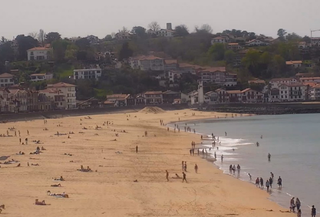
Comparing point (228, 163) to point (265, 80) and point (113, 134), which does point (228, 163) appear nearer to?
point (113, 134)

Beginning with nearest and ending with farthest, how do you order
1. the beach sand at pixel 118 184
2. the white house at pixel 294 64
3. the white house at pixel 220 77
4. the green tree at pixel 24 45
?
the beach sand at pixel 118 184
the white house at pixel 220 77
the green tree at pixel 24 45
the white house at pixel 294 64

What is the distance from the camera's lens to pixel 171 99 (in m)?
83.6

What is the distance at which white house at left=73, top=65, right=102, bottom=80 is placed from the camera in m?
84.9

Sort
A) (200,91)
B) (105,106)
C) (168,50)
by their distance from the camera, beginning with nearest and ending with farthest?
1. (105,106)
2. (200,91)
3. (168,50)

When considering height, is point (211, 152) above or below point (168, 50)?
below

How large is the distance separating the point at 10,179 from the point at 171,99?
6283 cm

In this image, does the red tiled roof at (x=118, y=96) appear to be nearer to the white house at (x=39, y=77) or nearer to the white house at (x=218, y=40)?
the white house at (x=39, y=77)

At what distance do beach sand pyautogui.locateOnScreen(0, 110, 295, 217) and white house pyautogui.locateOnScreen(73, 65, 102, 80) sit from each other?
4625 cm

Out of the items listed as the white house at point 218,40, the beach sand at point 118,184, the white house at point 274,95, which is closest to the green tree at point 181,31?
the white house at point 218,40

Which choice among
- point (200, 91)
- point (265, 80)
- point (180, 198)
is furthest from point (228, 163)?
point (265, 80)

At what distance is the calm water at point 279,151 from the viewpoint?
23.8 meters

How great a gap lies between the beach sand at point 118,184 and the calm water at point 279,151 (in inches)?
64.8

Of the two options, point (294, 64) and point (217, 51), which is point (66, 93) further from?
point (294, 64)

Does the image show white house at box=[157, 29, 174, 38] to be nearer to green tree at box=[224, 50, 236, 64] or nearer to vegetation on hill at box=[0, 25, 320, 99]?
vegetation on hill at box=[0, 25, 320, 99]
